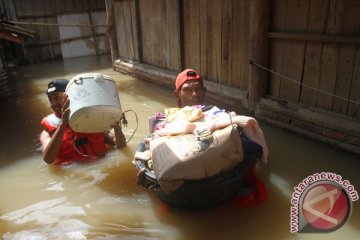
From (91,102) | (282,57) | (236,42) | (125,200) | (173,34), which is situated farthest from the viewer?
(173,34)

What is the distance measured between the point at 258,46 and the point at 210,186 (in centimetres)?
261

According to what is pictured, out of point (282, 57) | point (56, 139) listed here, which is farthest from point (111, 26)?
point (56, 139)

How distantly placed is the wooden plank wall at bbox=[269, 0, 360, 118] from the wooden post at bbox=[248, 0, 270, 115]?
110mm

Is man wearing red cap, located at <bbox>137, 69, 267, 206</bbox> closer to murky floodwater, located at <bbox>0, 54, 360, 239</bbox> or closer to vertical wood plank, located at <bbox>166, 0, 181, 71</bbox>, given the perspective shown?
murky floodwater, located at <bbox>0, 54, 360, 239</bbox>

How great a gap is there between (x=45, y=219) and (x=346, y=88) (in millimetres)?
3417

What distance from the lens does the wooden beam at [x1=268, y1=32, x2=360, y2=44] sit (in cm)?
350

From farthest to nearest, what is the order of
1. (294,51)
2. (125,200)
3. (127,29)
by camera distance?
(127,29) → (294,51) → (125,200)

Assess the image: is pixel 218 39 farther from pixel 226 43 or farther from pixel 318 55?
pixel 318 55

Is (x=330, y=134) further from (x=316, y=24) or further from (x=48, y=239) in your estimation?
(x=48, y=239)

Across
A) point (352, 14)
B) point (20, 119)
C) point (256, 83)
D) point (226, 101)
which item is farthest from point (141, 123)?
point (352, 14)

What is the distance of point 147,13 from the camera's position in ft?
24.8

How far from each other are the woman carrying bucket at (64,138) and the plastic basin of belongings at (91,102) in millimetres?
93

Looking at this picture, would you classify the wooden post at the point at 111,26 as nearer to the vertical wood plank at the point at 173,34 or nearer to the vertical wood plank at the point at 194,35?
the vertical wood plank at the point at 173,34

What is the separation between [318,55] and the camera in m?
3.94
